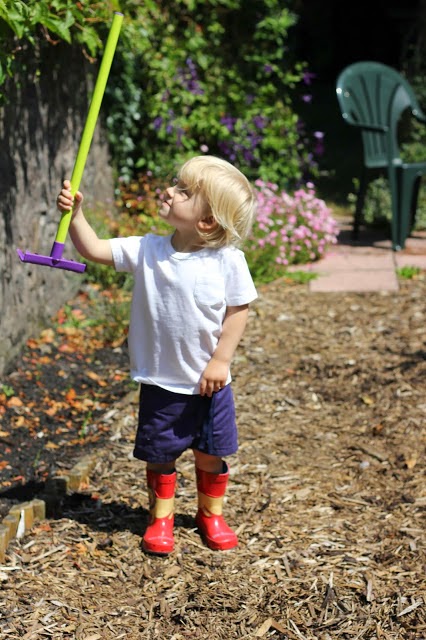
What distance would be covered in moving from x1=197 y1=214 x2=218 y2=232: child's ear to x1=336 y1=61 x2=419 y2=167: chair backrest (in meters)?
4.46

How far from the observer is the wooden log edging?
2.73 m

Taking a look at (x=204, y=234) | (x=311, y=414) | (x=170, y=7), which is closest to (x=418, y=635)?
(x=204, y=234)

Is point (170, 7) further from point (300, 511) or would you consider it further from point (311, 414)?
point (300, 511)

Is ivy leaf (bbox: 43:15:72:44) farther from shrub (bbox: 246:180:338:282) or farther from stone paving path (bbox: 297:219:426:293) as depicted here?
stone paving path (bbox: 297:219:426:293)

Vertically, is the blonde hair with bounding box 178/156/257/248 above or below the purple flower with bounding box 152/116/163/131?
below

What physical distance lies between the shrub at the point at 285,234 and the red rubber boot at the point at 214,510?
2.98 metres

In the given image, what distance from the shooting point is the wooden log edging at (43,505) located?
273 centimetres

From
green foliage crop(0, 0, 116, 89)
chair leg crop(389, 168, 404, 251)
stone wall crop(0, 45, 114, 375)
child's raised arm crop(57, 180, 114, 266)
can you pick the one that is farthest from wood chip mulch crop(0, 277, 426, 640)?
chair leg crop(389, 168, 404, 251)

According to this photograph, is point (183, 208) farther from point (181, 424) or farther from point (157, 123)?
point (157, 123)

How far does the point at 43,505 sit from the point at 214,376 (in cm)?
80

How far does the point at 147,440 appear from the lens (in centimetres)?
268

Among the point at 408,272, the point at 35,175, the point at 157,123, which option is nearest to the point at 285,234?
Answer: the point at 408,272

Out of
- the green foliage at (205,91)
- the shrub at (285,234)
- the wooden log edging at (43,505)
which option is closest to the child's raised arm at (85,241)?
the wooden log edging at (43,505)

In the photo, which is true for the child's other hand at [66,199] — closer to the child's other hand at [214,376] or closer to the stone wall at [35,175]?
the child's other hand at [214,376]
